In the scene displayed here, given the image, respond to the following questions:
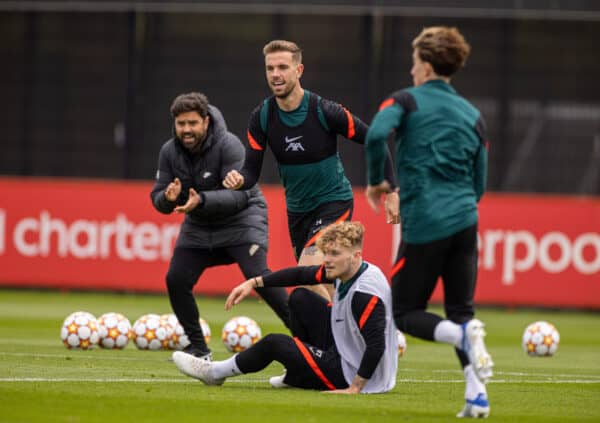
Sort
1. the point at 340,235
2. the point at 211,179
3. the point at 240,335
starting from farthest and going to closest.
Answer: the point at 240,335
the point at 211,179
the point at 340,235

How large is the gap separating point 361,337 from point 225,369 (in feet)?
3.08

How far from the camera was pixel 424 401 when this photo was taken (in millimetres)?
8336

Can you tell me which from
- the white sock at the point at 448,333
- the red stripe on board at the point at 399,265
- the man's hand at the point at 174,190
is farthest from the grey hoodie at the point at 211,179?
the white sock at the point at 448,333

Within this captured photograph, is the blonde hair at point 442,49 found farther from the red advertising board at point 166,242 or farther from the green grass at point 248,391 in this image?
the red advertising board at point 166,242

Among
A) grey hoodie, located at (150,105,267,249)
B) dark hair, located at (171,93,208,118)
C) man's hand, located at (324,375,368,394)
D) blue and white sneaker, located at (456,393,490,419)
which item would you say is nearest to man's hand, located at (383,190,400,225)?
man's hand, located at (324,375,368,394)

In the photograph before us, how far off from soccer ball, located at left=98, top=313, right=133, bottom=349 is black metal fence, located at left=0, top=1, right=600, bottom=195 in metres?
10.6

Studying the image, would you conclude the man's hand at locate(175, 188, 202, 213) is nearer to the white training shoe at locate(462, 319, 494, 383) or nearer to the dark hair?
the dark hair

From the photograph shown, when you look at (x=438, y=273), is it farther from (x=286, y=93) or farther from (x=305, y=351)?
(x=286, y=93)

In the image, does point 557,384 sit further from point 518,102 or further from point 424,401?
point 518,102

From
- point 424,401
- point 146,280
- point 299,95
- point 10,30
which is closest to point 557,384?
point 424,401

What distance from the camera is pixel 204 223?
1094 centimetres

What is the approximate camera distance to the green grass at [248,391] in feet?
24.0

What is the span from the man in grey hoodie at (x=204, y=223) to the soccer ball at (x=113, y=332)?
1805mm

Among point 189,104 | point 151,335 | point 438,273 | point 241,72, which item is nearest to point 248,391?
point 438,273
